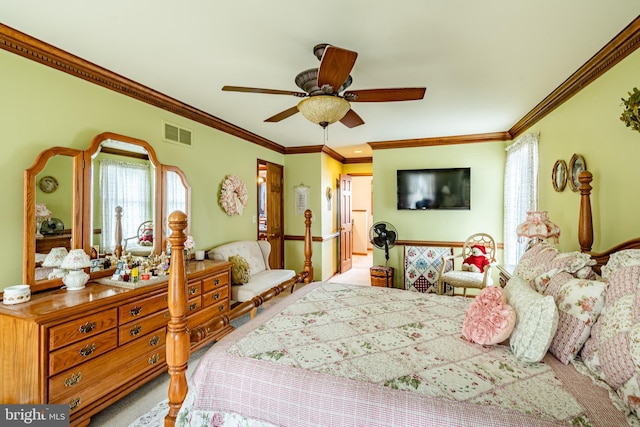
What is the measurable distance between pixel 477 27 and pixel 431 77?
0.69 m

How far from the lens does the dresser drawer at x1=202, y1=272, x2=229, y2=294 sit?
9.53 ft

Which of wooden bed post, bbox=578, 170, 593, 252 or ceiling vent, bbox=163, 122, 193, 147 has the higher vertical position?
ceiling vent, bbox=163, 122, 193, 147

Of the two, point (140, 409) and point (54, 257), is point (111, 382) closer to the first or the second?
point (140, 409)

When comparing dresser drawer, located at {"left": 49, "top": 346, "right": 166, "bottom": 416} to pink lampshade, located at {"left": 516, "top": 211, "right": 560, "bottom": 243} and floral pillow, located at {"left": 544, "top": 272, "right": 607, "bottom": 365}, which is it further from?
pink lampshade, located at {"left": 516, "top": 211, "right": 560, "bottom": 243}

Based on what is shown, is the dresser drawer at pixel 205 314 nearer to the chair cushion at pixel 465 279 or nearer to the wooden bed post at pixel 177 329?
the wooden bed post at pixel 177 329

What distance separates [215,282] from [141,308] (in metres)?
0.86

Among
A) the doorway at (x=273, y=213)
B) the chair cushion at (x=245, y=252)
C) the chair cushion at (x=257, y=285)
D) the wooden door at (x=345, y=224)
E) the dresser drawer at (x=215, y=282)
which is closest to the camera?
the dresser drawer at (x=215, y=282)

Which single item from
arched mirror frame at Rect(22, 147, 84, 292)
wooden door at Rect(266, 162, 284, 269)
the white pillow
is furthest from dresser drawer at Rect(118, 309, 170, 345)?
wooden door at Rect(266, 162, 284, 269)

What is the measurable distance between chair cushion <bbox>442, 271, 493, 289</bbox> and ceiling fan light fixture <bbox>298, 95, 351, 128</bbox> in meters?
2.75

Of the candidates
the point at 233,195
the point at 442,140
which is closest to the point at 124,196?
the point at 233,195

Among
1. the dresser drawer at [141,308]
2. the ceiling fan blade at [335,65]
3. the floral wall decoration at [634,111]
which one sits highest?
the ceiling fan blade at [335,65]

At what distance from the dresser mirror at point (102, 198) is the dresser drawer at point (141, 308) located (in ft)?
1.62

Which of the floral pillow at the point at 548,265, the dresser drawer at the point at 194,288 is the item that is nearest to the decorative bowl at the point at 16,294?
the dresser drawer at the point at 194,288

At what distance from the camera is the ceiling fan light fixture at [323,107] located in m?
1.96
